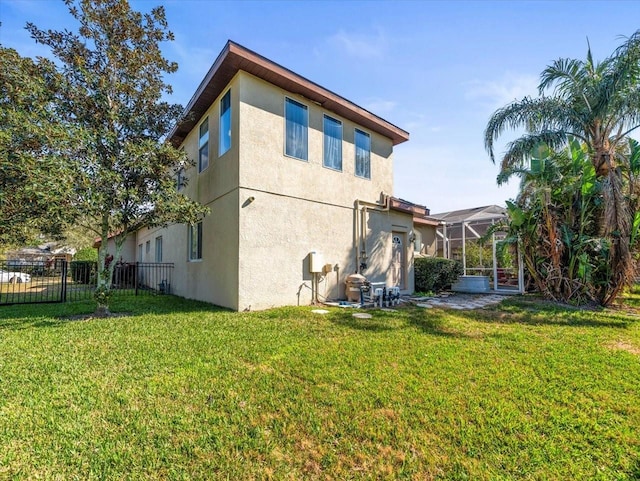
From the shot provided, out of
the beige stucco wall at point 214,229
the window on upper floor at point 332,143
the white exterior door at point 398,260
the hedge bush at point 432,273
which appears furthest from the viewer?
the hedge bush at point 432,273

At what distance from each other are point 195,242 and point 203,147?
346 centimetres

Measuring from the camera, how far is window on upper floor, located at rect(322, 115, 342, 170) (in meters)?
10.2

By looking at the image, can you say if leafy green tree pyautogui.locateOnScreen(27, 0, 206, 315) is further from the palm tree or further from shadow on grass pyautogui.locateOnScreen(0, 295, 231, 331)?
the palm tree

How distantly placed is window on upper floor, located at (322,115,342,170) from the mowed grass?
20.1 feet

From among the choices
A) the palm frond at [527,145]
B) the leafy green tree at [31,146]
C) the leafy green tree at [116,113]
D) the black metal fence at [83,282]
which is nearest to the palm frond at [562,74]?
the palm frond at [527,145]

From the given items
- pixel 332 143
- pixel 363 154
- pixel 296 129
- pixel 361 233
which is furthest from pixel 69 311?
pixel 363 154

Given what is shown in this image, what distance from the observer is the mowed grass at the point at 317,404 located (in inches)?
94.3

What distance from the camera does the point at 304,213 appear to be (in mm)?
9414

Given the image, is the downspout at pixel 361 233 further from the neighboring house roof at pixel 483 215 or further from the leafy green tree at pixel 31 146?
the leafy green tree at pixel 31 146

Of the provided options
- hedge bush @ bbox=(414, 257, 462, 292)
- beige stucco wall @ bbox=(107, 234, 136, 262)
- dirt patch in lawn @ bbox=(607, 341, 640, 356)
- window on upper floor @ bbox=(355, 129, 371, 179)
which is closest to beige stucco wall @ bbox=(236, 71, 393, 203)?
window on upper floor @ bbox=(355, 129, 371, 179)

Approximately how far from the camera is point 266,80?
28.6 ft

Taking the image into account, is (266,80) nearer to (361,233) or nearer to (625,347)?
(361,233)

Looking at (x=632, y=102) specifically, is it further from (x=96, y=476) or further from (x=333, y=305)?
(x=96, y=476)

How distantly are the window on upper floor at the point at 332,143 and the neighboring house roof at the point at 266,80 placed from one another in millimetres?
418
